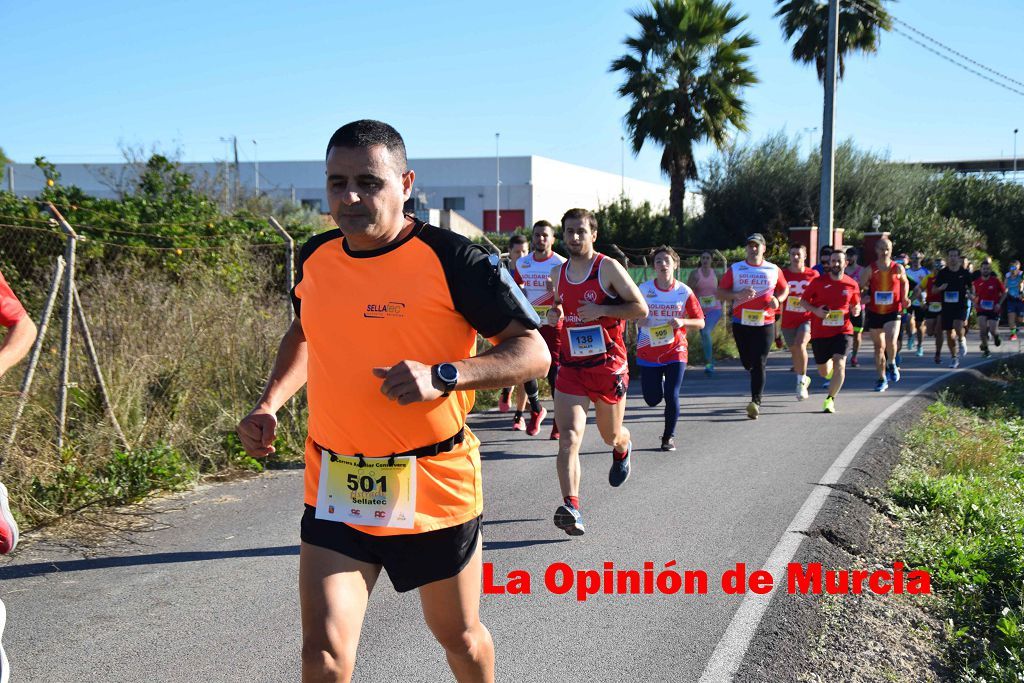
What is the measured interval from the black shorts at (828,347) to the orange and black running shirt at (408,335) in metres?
9.51

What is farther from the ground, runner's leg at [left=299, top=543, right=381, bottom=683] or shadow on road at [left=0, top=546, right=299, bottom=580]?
runner's leg at [left=299, top=543, right=381, bottom=683]

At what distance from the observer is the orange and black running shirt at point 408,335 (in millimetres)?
2902

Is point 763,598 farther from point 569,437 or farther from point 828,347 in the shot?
point 828,347

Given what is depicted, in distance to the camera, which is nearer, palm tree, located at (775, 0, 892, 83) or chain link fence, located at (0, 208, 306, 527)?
chain link fence, located at (0, 208, 306, 527)

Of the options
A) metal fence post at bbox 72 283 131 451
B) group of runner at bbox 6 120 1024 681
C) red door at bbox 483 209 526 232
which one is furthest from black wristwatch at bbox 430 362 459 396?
red door at bbox 483 209 526 232

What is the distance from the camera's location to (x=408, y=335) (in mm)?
2895

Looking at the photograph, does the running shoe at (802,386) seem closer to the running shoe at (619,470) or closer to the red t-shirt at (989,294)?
the running shoe at (619,470)

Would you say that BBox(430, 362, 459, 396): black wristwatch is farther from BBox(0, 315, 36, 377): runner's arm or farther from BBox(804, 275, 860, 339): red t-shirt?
BBox(804, 275, 860, 339): red t-shirt

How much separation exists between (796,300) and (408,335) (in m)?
9.95

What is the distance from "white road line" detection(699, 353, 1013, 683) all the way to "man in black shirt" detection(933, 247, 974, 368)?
9257 millimetres

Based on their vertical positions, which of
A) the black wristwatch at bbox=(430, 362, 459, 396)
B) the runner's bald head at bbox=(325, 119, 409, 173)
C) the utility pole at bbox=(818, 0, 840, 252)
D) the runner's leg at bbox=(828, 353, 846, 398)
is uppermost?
the utility pole at bbox=(818, 0, 840, 252)

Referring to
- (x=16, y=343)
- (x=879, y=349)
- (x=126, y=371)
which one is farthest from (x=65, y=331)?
(x=879, y=349)

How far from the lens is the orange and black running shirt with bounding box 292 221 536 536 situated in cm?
290

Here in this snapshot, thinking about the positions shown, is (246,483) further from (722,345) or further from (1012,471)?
(722,345)
